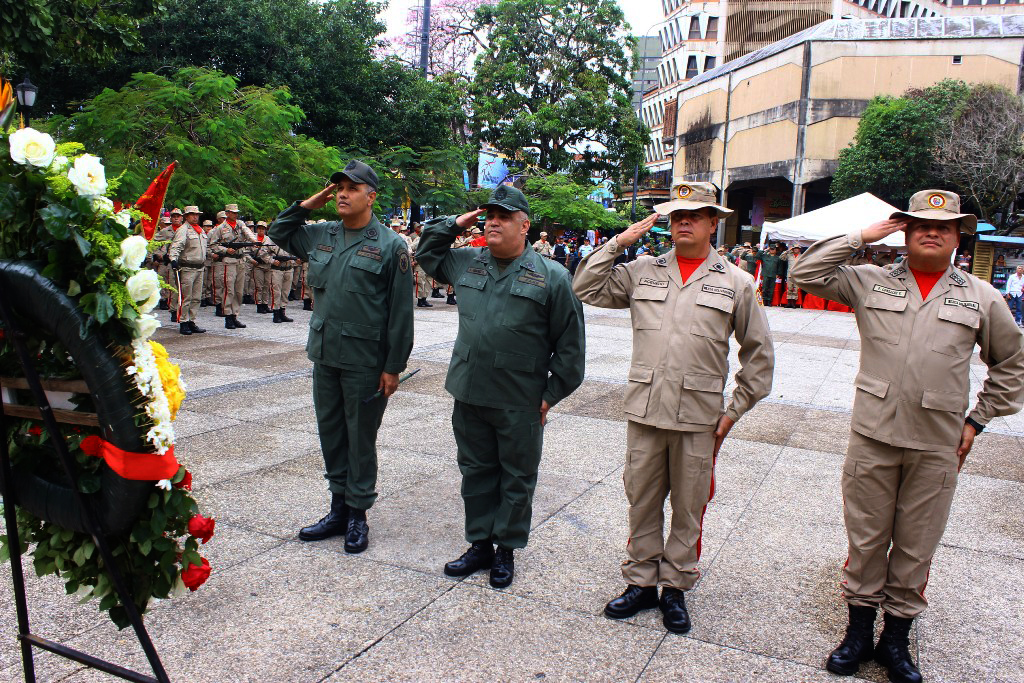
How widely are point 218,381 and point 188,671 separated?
5.97 meters

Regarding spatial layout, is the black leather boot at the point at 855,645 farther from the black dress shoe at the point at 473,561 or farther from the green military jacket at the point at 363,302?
the green military jacket at the point at 363,302

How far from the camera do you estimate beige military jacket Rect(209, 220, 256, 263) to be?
14031mm

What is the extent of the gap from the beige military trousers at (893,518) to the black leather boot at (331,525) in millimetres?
2580

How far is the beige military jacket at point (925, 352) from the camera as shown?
347 cm

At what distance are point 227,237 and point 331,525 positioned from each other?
10.8 m

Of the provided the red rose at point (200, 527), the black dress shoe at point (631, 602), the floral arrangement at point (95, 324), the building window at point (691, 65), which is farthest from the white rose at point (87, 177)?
the building window at point (691, 65)

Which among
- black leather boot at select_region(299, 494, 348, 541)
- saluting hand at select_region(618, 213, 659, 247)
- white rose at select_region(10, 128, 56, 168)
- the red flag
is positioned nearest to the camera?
white rose at select_region(10, 128, 56, 168)

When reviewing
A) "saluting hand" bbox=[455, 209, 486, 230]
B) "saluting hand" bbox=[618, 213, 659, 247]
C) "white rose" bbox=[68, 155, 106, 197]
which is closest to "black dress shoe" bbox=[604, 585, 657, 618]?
"saluting hand" bbox=[618, 213, 659, 247]

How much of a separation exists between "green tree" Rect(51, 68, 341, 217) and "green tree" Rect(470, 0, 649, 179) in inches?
854

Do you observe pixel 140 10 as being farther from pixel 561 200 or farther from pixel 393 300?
pixel 561 200

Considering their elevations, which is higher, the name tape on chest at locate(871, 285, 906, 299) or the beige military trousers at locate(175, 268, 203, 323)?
the name tape on chest at locate(871, 285, 906, 299)

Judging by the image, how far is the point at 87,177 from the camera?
7.77ft

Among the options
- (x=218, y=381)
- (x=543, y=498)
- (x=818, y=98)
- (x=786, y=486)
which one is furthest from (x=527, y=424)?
(x=818, y=98)

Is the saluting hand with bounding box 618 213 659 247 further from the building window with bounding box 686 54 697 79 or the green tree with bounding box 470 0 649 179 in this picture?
the building window with bounding box 686 54 697 79
